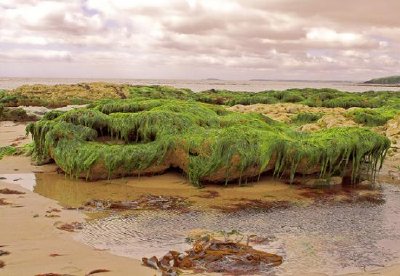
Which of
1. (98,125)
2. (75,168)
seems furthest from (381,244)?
(98,125)

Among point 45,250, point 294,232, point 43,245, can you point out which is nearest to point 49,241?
point 43,245

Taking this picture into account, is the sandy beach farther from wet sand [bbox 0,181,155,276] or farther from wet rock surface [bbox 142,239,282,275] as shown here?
wet rock surface [bbox 142,239,282,275]

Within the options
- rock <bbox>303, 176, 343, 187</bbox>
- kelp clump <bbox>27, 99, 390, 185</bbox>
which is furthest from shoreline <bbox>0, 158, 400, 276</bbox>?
rock <bbox>303, 176, 343, 187</bbox>

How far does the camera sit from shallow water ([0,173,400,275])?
5.52 metres

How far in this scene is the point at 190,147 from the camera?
957cm

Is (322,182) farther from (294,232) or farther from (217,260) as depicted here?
(217,260)

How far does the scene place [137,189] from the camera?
8.84m

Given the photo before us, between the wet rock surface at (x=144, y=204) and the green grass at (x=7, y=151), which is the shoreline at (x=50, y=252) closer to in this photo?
the wet rock surface at (x=144, y=204)

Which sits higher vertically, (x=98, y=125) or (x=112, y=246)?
(x=98, y=125)

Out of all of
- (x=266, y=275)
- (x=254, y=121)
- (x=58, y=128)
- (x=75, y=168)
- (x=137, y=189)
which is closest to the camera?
(x=266, y=275)

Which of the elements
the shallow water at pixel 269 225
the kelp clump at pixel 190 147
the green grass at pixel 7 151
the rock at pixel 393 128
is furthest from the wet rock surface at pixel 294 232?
the rock at pixel 393 128

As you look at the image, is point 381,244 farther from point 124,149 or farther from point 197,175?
point 124,149

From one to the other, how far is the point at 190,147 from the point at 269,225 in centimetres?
322

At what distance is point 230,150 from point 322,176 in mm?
2076
